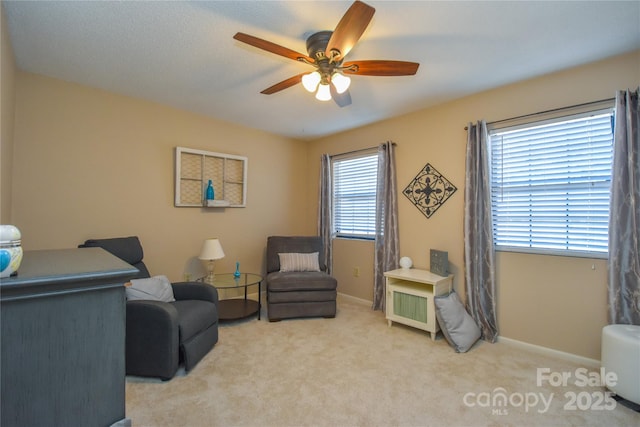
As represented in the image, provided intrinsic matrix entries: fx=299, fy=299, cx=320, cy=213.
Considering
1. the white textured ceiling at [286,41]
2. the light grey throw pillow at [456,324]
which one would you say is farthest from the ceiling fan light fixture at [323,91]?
the light grey throw pillow at [456,324]

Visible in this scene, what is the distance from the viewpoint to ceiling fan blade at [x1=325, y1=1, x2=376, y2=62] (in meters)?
1.41

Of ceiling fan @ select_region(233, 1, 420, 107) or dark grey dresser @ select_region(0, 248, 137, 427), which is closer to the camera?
dark grey dresser @ select_region(0, 248, 137, 427)

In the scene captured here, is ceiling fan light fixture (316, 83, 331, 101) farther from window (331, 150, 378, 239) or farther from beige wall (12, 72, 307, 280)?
beige wall (12, 72, 307, 280)

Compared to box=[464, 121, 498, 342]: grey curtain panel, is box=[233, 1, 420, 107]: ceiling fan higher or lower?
higher

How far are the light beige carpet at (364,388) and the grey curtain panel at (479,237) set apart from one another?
308mm

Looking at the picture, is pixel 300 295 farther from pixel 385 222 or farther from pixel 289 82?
pixel 289 82

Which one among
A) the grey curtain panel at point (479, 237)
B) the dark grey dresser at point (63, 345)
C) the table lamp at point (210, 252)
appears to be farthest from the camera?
the table lamp at point (210, 252)

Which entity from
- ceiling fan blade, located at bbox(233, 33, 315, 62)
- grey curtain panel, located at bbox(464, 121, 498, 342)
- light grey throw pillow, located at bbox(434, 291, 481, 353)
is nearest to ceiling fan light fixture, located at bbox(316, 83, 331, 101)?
ceiling fan blade, located at bbox(233, 33, 315, 62)

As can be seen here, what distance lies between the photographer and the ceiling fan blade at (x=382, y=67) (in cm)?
189

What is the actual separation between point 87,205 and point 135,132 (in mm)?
894

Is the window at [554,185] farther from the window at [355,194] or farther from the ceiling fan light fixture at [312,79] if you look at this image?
the ceiling fan light fixture at [312,79]

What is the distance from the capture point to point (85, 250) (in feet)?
3.22

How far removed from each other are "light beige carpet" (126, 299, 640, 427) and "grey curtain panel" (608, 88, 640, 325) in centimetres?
61

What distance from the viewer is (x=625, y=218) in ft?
7.38
